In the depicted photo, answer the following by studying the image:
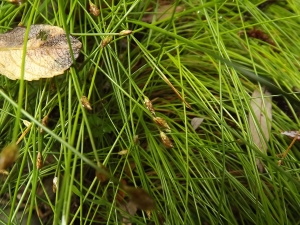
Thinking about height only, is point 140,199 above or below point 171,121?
above

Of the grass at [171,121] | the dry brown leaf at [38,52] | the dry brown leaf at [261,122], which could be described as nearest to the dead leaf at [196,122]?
the grass at [171,121]

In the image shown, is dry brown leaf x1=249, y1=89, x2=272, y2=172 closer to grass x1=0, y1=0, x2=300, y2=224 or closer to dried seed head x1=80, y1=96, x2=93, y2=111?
grass x1=0, y1=0, x2=300, y2=224

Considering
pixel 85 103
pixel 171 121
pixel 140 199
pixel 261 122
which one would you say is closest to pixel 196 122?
pixel 171 121

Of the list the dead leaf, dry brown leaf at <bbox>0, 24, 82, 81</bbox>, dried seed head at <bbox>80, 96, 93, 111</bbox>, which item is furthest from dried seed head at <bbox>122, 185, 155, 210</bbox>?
the dead leaf

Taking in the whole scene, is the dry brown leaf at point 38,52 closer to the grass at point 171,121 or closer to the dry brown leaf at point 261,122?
the grass at point 171,121

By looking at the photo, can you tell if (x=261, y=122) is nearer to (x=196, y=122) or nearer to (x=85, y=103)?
(x=196, y=122)

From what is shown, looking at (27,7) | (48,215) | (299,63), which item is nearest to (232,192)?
(299,63)

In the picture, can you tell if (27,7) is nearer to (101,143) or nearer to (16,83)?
(16,83)
